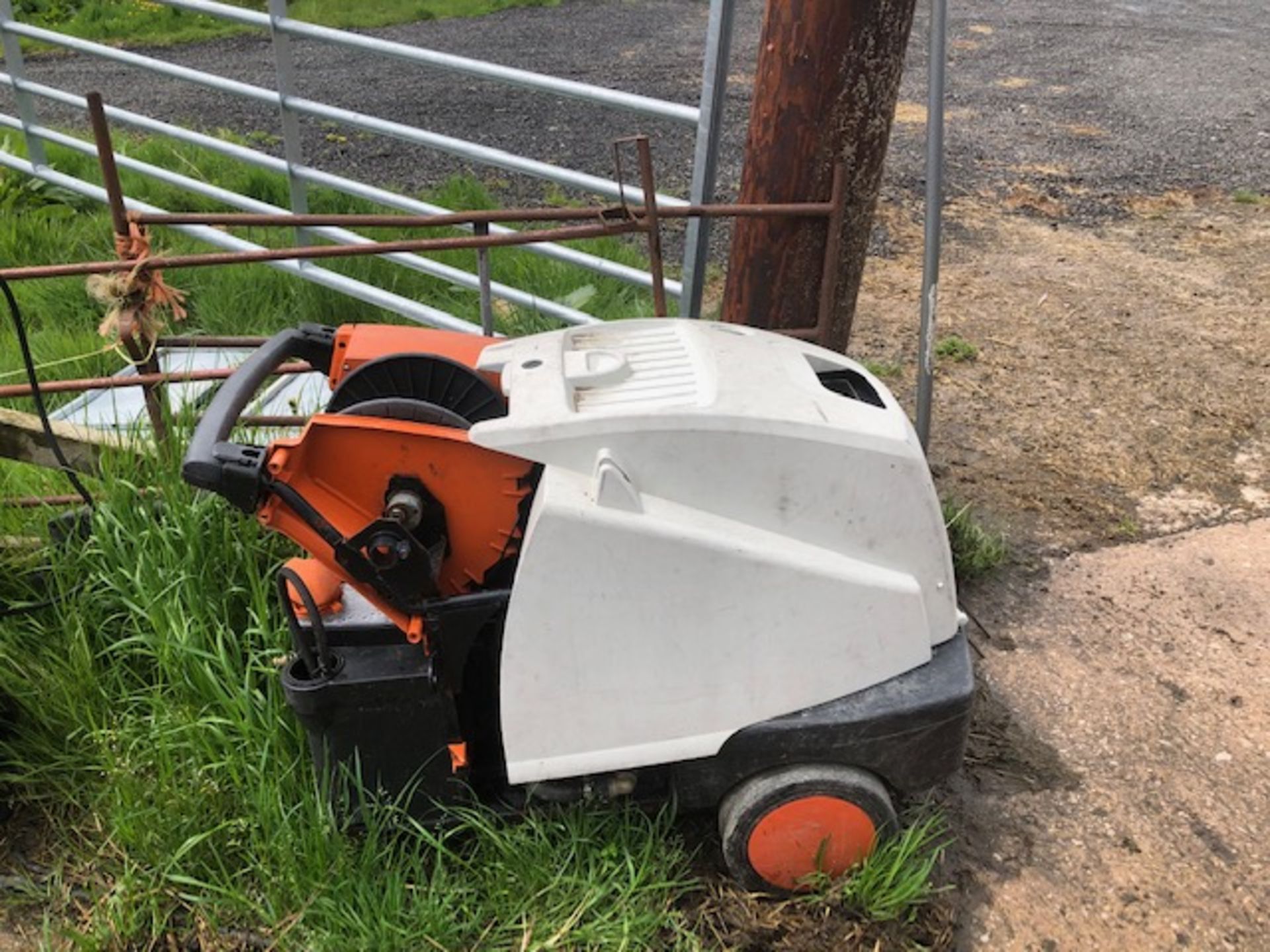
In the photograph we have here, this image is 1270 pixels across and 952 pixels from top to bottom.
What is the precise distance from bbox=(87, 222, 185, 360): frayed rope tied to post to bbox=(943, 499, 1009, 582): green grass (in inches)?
75.0

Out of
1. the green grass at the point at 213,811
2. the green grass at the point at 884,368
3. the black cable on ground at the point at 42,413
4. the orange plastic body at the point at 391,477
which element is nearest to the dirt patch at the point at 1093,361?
the green grass at the point at 884,368

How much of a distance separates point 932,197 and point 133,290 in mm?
1737

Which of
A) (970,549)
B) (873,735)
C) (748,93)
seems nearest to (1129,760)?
(970,549)

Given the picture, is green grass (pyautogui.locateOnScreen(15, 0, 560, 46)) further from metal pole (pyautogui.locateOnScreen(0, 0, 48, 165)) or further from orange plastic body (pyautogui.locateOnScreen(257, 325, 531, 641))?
orange plastic body (pyautogui.locateOnScreen(257, 325, 531, 641))

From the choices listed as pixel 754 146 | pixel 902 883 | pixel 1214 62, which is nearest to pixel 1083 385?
pixel 754 146

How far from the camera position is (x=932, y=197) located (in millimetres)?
2469

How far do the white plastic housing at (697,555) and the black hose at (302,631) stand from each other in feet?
0.97

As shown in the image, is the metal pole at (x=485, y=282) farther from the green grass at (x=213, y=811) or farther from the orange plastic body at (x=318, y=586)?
the orange plastic body at (x=318, y=586)

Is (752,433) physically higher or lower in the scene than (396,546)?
higher

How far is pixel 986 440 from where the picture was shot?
3506mm

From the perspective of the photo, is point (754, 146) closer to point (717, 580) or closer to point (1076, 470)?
point (717, 580)

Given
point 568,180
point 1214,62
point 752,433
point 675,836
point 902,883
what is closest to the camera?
point 752,433

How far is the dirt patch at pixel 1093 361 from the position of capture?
10.7ft

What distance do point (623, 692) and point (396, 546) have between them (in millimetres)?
407
